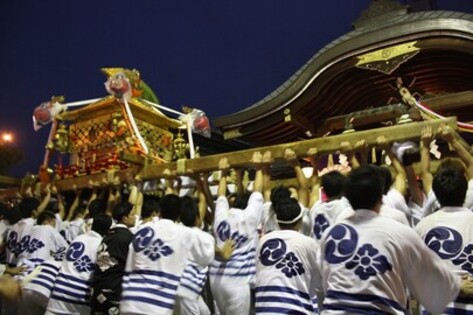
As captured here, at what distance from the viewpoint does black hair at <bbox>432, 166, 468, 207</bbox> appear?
129 inches


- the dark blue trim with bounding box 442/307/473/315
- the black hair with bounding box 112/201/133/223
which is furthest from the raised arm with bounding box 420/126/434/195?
the black hair with bounding box 112/201/133/223

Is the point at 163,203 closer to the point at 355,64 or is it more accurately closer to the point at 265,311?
the point at 265,311

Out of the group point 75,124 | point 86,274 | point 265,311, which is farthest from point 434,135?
point 75,124

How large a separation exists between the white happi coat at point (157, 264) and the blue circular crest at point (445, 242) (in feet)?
6.55

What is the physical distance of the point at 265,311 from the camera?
145 inches

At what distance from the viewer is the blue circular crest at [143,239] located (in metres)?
4.19

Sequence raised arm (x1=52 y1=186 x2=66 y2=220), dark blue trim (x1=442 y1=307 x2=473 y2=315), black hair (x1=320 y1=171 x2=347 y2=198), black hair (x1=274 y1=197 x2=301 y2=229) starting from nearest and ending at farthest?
dark blue trim (x1=442 y1=307 x2=473 y2=315) < black hair (x1=274 y1=197 x2=301 y2=229) < black hair (x1=320 y1=171 x2=347 y2=198) < raised arm (x1=52 y1=186 x2=66 y2=220)

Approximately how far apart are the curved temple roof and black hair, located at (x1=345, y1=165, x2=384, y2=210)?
3.95 meters

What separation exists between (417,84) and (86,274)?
5.71 metres

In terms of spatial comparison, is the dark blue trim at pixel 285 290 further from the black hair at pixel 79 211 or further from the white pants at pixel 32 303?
the black hair at pixel 79 211

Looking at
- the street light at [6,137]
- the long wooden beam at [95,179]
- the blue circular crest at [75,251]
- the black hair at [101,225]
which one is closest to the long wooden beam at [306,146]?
the long wooden beam at [95,179]

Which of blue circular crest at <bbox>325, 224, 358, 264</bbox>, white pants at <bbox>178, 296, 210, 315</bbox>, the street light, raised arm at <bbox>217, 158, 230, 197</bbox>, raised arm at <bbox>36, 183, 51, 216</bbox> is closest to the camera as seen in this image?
blue circular crest at <bbox>325, 224, 358, 264</bbox>

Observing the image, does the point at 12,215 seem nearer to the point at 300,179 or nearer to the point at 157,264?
the point at 157,264

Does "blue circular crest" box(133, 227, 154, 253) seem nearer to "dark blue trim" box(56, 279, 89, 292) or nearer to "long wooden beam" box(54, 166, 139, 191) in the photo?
"dark blue trim" box(56, 279, 89, 292)
